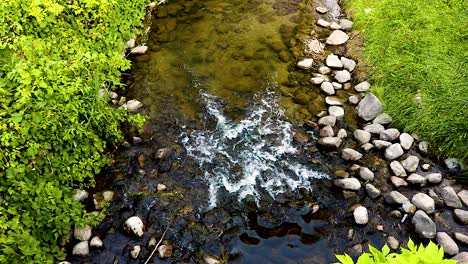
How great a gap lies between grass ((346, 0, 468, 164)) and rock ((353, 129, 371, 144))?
713 mm

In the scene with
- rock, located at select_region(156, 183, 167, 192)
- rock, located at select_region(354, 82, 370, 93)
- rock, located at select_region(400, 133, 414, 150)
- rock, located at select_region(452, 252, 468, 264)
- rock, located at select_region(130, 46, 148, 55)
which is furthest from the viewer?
rock, located at select_region(130, 46, 148, 55)

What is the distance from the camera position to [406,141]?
749cm

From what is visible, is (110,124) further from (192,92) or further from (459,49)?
(459,49)

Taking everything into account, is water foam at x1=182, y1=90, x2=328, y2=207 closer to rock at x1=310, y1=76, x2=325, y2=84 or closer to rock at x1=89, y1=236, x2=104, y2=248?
rock at x1=310, y1=76, x2=325, y2=84

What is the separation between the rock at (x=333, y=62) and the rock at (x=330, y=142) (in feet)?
7.42

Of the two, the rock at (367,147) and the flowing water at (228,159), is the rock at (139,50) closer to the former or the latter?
the flowing water at (228,159)

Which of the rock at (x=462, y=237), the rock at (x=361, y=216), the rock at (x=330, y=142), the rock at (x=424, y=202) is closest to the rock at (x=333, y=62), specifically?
the rock at (x=330, y=142)

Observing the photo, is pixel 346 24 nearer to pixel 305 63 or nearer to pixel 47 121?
pixel 305 63

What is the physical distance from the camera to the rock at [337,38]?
388 inches

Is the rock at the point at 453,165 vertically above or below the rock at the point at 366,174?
below

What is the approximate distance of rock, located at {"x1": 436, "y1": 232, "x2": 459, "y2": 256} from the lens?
19.8 feet

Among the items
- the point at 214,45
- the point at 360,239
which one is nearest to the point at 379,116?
the point at 360,239

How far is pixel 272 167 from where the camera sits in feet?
23.8

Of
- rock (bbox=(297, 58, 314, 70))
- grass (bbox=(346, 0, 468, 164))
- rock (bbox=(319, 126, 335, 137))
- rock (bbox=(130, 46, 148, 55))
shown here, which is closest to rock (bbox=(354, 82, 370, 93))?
grass (bbox=(346, 0, 468, 164))
